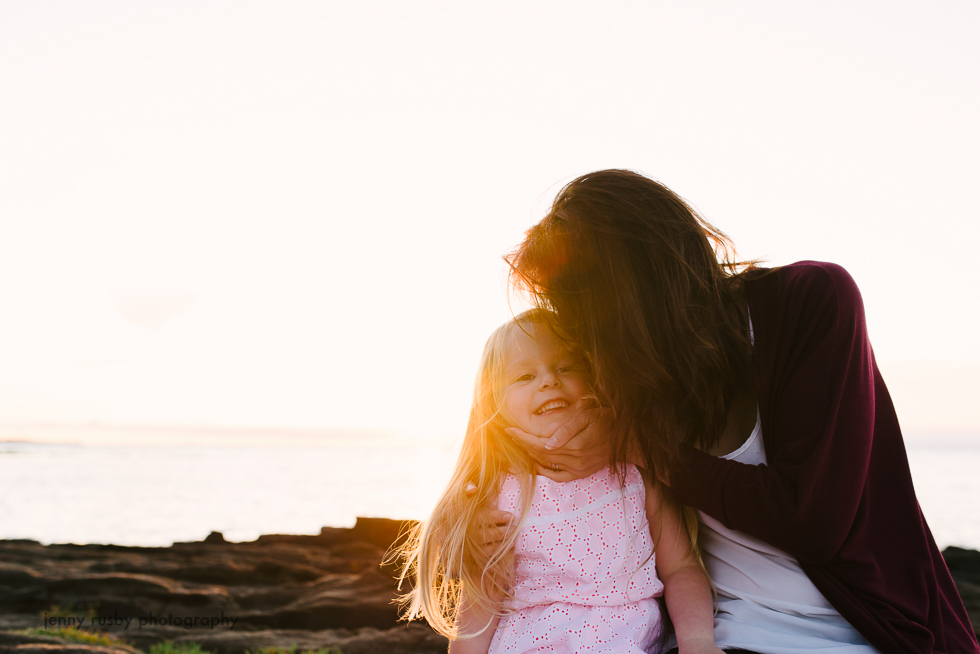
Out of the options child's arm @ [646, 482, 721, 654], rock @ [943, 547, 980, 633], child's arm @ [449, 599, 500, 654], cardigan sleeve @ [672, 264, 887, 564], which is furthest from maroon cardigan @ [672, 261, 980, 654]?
rock @ [943, 547, 980, 633]

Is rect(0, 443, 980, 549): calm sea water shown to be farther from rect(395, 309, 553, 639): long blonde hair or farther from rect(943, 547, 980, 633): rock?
rect(395, 309, 553, 639): long blonde hair

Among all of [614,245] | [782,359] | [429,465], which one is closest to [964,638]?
[782,359]

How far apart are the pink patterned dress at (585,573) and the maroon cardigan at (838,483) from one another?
1.70 feet

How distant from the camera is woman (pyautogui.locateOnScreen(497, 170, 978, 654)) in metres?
1.88

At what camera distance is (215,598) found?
6.71 metres

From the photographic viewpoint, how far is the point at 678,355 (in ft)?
6.72

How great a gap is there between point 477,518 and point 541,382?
0.59 meters

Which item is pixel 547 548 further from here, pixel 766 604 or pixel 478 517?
pixel 766 604

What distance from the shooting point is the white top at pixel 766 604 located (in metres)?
1.97

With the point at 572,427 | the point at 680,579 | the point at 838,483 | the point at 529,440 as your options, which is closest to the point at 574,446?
the point at 572,427

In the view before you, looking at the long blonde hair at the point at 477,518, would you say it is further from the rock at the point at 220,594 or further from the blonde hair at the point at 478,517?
the rock at the point at 220,594

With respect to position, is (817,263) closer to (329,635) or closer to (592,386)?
(592,386)

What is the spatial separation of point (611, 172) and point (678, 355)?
25.8 inches

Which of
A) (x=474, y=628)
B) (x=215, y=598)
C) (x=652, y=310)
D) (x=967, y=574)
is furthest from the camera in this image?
(x=967, y=574)
